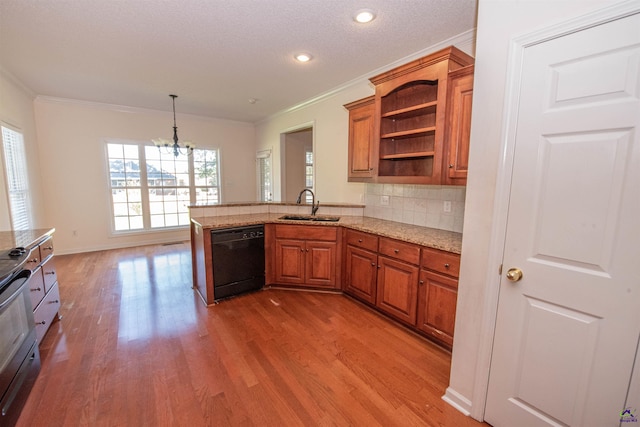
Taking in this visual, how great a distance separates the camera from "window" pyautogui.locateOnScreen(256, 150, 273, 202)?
6.21m

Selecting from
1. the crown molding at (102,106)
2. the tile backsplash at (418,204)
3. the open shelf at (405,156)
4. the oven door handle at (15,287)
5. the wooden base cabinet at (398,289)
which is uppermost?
the crown molding at (102,106)

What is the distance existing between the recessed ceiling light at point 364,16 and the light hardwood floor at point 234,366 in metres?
2.67

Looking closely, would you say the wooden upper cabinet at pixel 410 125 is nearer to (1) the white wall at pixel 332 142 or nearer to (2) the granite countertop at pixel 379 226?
(2) the granite countertop at pixel 379 226

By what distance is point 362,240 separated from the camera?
9.50 feet

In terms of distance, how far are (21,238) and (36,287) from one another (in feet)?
1.65

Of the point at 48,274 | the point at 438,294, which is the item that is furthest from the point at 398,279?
the point at 48,274

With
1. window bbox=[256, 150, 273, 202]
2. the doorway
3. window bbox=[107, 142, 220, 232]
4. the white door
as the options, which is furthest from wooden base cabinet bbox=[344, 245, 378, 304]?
window bbox=[107, 142, 220, 232]

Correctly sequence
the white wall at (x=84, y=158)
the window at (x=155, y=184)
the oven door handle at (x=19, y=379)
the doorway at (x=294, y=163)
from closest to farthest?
the oven door handle at (x=19, y=379), the white wall at (x=84, y=158), the window at (x=155, y=184), the doorway at (x=294, y=163)

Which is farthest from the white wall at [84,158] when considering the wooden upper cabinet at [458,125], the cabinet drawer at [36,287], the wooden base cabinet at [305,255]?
the wooden upper cabinet at [458,125]

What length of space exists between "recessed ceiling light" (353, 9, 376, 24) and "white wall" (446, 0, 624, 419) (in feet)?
3.26

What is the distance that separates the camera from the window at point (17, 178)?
11.1ft

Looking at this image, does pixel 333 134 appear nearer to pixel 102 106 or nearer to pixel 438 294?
pixel 438 294

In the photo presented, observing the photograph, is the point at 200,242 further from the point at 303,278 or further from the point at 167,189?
the point at 167,189

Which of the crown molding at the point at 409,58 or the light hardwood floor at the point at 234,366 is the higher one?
the crown molding at the point at 409,58
